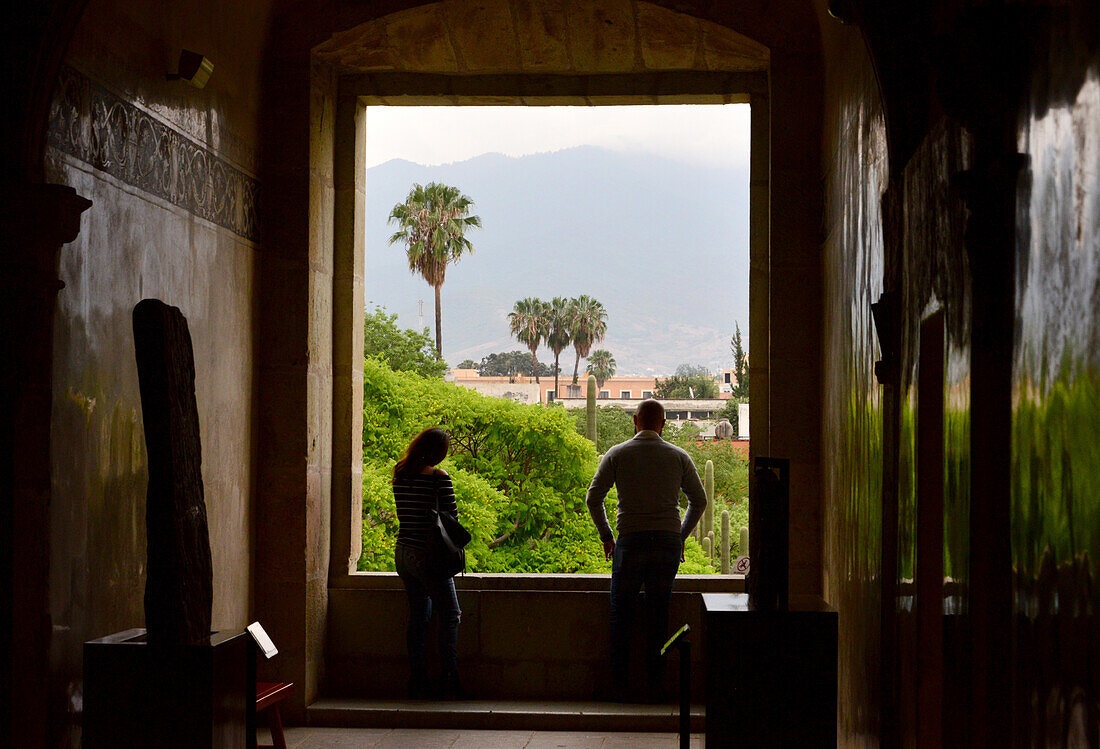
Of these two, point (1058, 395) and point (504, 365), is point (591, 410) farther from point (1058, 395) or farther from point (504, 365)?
point (504, 365)

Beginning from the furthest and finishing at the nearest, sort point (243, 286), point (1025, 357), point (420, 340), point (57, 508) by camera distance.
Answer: point (420, 340), point (243, 286), point (57, 508), point (1025, 357)

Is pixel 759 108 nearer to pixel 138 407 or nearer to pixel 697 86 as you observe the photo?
pixel 697 86

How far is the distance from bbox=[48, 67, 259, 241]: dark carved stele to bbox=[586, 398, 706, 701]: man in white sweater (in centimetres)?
226

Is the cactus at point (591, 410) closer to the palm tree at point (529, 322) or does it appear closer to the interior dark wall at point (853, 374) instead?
the interior dark wall at point (853, 374)

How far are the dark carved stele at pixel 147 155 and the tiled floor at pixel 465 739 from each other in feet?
8.27

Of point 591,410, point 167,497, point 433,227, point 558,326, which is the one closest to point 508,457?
point 591,410

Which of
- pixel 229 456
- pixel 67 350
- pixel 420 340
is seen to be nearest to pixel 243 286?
pixel 229 456

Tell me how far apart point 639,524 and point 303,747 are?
6.35 ft

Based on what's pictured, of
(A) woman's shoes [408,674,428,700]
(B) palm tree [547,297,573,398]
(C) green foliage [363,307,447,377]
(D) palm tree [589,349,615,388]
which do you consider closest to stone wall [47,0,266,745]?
(A) woman's shoes [408,674,428,700]

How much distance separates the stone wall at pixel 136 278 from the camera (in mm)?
3949

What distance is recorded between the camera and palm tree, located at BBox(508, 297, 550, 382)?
57094mm

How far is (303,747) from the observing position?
5375mm

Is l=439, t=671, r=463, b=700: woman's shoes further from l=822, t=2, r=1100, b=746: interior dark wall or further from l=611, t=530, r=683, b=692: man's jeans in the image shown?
l=822, t=2, r=1100, b=746: interior dark wall

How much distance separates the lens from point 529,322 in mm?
57094
